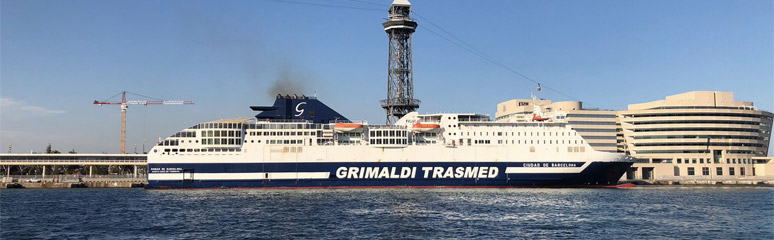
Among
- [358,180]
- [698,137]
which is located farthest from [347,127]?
[698,137]

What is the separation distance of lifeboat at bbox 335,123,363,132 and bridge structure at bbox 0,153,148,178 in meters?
25.9

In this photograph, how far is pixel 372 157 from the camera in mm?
42500

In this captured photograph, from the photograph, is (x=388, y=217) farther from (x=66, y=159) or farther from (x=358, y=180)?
(x=66, y=159)

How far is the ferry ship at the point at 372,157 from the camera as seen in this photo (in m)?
41.7

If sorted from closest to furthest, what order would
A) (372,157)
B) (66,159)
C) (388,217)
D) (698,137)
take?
(388,217) → (372,157) → (66,159) → (698,137)

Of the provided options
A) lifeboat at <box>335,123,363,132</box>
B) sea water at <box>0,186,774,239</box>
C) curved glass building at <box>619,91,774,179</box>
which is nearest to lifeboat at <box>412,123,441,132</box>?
lifeboat at <box>335,123,363,132</box>

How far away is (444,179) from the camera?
4225 centimetres

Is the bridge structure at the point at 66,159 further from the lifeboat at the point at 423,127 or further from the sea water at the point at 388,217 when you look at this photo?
the lifeboat at the point at 423,127

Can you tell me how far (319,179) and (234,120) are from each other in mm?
8546

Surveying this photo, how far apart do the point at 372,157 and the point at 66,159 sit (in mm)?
34681

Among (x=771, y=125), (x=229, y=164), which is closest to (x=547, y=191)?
(x=229, y=164)

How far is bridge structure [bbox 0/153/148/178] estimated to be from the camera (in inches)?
2186

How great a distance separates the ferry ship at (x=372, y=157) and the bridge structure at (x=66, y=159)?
732 inches

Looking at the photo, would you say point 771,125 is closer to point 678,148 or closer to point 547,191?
point 678,148
